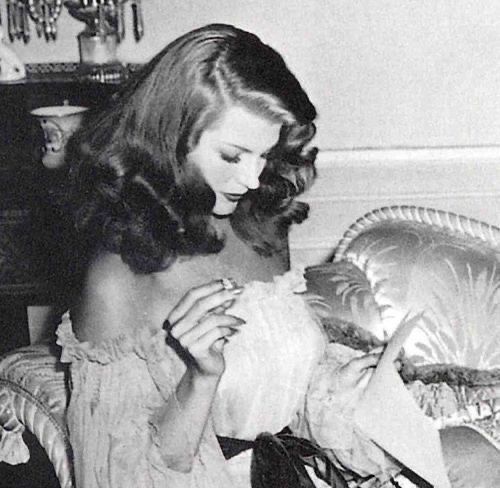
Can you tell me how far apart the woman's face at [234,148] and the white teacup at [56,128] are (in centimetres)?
127

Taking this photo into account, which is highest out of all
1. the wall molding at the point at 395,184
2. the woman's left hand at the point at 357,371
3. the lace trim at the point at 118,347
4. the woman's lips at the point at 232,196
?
the woman's lips at the point at 232,196

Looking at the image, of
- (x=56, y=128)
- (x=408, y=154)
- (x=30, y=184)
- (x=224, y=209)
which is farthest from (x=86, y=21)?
(x=224, y=209)

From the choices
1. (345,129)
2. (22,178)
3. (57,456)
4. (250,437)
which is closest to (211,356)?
(250,437)

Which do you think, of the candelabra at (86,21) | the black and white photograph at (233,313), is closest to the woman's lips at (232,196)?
the black and white photograph at (233,313)

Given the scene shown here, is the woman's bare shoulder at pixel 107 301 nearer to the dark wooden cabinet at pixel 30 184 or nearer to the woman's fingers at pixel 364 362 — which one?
the woman's fingers at pixel 364 362

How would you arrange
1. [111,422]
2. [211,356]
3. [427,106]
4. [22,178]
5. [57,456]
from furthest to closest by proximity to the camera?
[427,106] → [22,178] → [57,456] → [111,422] → [211,356]

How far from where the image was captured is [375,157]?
10.3 feet

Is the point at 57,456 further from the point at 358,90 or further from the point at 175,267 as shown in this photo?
the point at 358,90

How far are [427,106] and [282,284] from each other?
1.42m

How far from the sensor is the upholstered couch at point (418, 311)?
196 cm

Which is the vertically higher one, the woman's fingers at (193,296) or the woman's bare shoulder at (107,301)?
the woman's fingers at (193,296)

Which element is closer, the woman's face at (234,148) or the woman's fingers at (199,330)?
the woman's fingers at (199,330)

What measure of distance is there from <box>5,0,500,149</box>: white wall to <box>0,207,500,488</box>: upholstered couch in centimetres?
109

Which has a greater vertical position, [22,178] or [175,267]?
[175,267]
